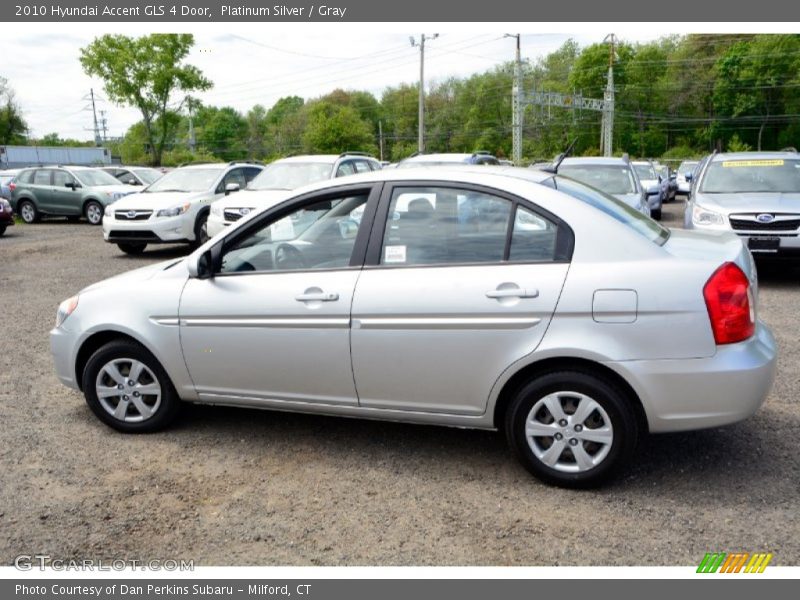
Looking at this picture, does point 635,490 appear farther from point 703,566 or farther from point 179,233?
point 179,233

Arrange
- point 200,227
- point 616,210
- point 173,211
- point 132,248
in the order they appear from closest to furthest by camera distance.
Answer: point 616,210 → point 173,211 → point 200,227 → point 132,248

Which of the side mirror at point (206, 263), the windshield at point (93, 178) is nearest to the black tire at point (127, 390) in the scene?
the side mirror at point (206, 263)

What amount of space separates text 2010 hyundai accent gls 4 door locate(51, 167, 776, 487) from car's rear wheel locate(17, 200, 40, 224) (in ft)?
63.8

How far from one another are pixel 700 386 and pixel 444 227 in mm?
1573

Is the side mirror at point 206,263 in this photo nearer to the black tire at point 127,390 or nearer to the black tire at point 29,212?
the black tire at point 127,390

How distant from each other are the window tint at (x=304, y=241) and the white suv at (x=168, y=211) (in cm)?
916

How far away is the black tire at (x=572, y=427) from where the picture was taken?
A: 3.76 metres

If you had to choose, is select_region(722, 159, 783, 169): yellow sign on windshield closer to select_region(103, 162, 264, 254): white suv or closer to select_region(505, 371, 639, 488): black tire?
select_region(505, 371, 639, 488): black tire

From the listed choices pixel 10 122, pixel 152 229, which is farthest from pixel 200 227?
pixel 10 122

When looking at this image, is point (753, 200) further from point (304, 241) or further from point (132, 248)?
point (132, 248)

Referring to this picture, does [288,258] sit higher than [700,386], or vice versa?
[288,258]

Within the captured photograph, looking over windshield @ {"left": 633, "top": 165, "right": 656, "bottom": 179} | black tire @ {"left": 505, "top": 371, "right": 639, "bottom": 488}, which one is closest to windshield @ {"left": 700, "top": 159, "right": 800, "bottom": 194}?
black tire @ {"left": 505, "top": 371, "right": 639, "bottom": 488}

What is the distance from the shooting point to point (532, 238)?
3939 millimetres

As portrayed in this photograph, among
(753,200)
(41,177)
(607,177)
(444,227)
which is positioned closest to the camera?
(444,227)
